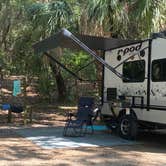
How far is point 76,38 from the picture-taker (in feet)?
38.7

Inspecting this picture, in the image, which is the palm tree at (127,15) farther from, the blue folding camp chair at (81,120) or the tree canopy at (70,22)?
the blue folding camp chair at (81,120)

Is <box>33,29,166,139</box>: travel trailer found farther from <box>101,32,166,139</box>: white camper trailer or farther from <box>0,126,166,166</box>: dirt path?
<box>0,126,166,166</box>: dirt path

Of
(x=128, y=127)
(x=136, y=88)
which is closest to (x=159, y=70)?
(x=136, y=88)

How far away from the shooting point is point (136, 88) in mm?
11664

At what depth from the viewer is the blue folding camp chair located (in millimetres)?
12302

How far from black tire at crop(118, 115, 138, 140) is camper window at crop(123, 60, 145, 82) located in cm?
101

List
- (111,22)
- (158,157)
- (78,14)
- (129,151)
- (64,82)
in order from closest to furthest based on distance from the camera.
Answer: (158,157) < (129,151) < (111,22) < (78,14) < (64,82)

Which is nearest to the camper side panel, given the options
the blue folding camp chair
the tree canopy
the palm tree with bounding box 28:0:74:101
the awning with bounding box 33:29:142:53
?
the awning with bounding box 33:29:142:53

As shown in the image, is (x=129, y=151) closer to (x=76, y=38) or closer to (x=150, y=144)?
(x=150, y=144)

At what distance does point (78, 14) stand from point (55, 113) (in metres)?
4.96

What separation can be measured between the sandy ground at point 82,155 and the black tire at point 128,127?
385 millimetres

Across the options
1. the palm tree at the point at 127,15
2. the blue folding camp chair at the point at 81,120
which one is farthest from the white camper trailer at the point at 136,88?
the palm tree at the point at 127,15

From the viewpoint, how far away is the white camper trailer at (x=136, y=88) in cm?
1074

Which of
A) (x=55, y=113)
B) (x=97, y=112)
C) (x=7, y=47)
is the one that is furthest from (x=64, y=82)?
(x=97, y=112)
